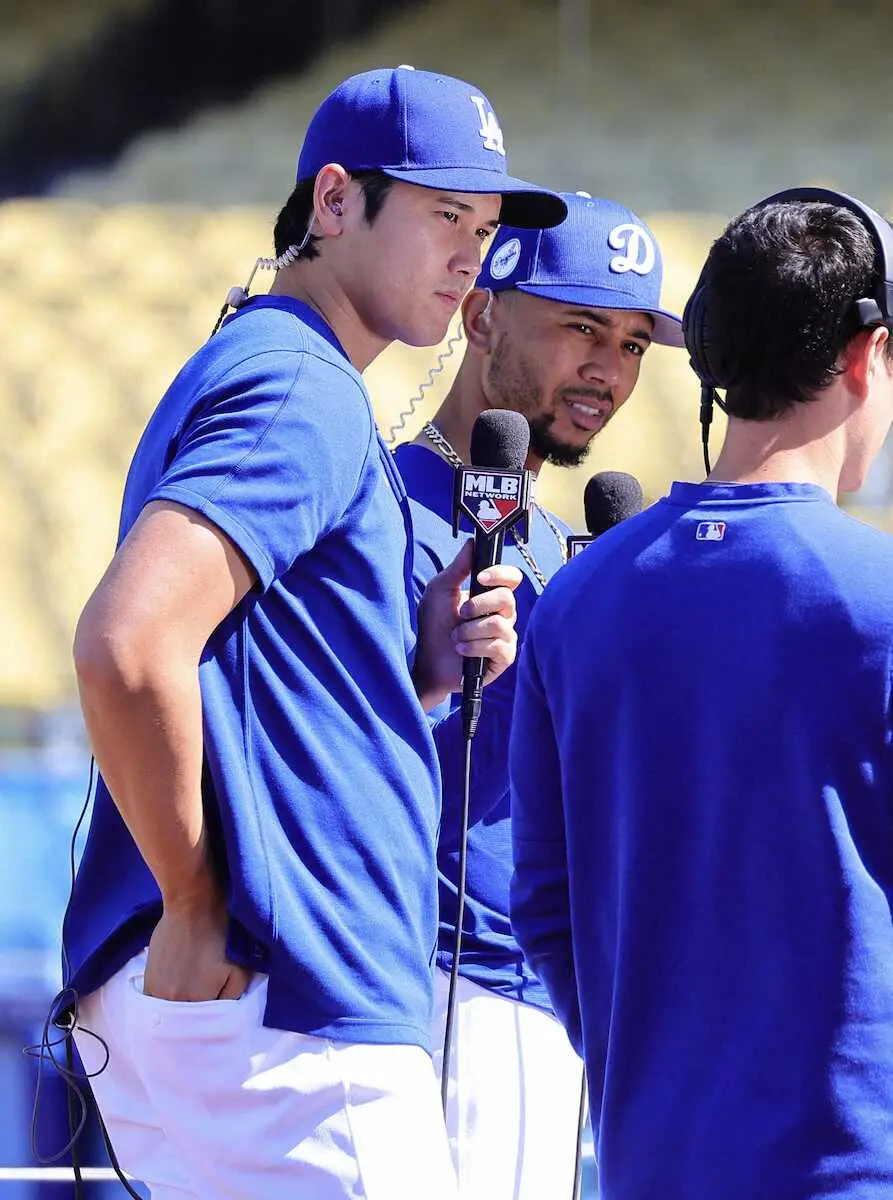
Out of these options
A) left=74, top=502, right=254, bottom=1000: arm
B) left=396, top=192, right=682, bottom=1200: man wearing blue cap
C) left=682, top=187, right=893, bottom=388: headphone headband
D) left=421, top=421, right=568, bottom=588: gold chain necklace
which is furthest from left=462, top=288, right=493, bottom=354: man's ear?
left=74, top=502, right=254, bottom=1000: arm

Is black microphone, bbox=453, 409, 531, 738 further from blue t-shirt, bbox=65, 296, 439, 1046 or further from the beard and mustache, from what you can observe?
the beard and mustache

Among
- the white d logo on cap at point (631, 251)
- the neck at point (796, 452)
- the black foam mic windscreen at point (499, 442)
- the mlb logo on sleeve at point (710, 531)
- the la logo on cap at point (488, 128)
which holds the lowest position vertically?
the mlb logo on sleeve at point (710, 531)

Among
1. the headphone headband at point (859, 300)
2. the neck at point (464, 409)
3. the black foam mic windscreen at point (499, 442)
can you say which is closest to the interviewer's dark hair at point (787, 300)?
the headphone headband at point (859, 300)

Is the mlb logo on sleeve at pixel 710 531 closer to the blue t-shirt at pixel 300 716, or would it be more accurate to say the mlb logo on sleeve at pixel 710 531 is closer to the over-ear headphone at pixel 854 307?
the over-ear headphone at pixel 854 307

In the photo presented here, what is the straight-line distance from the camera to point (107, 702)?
3.74 ft

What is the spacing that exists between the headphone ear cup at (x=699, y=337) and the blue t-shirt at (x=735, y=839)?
0.11 meters

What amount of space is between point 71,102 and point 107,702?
3292 mm

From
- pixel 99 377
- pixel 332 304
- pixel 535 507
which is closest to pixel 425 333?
pixel 332 304

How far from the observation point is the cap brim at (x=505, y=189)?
1481 mm

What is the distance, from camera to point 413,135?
1503mm

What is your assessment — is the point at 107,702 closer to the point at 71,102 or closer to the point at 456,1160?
the point at 456,1160

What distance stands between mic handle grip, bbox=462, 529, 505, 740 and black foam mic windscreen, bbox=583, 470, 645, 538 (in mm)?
398

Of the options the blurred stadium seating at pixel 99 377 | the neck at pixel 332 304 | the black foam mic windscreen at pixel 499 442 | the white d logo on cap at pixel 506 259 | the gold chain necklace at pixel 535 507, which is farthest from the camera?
the blurred stadium seating at pixel 99 377

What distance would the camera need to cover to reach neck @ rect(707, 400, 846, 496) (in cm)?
111
